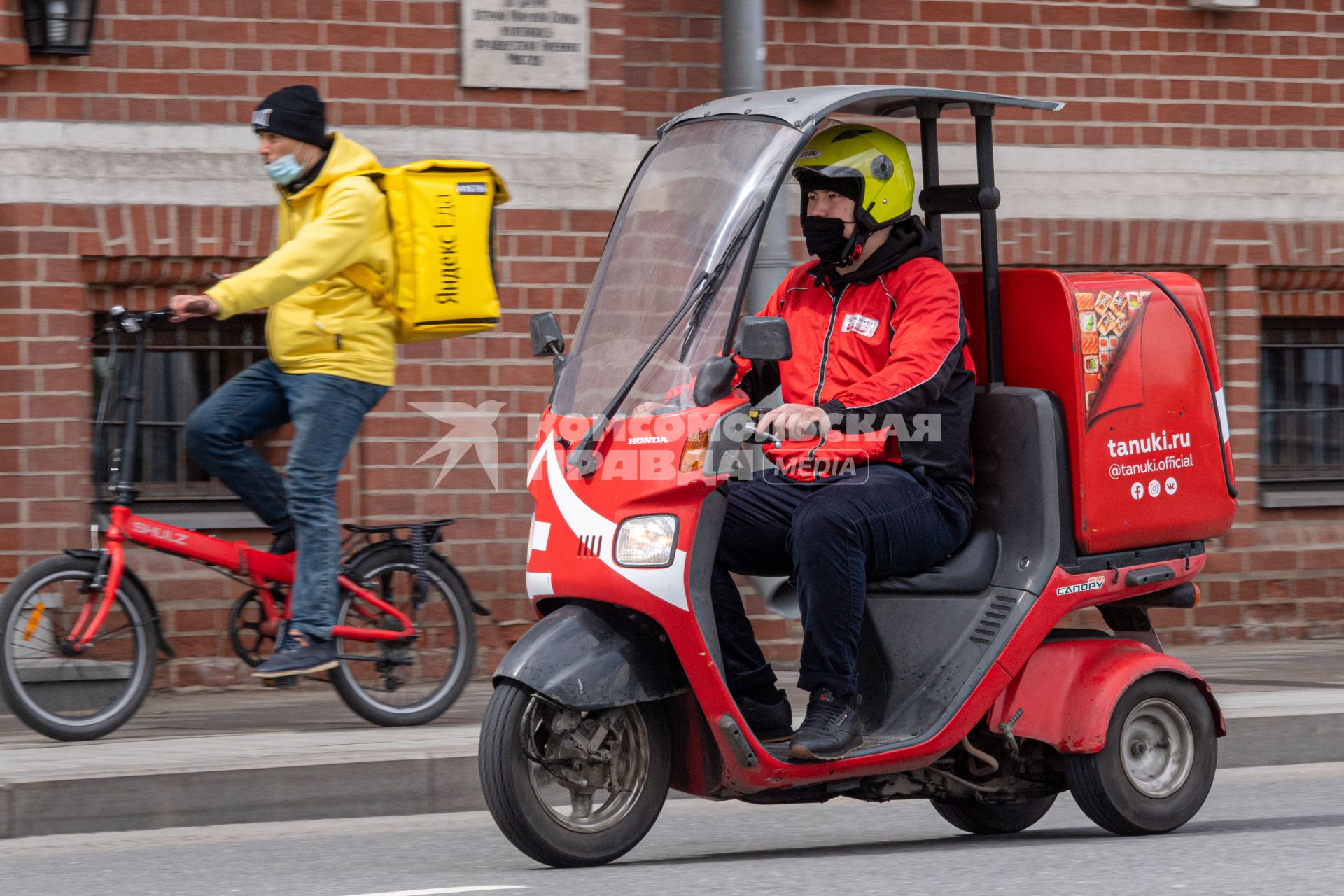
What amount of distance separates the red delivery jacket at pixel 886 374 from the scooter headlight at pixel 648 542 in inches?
19.7

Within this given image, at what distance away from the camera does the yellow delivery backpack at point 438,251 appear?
24.5ft

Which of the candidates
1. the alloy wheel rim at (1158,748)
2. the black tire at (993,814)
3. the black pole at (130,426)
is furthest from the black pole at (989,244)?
the black pole at (130,426)

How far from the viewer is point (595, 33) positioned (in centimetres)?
971

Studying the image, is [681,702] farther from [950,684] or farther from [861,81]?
[861,81]

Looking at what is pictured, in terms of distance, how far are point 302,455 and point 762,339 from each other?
283 cm

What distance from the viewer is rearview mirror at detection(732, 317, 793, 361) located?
4.98 meters

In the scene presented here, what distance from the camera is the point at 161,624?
768cm

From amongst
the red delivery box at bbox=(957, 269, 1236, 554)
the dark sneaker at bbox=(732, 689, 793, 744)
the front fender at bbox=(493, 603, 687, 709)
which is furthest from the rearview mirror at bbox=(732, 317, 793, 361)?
the red delivery box at bbox=(957, 269, 1236, 554)

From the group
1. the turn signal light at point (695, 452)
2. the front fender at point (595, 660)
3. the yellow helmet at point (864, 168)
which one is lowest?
the front fender at point (595, 660)

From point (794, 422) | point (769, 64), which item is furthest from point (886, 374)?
point (769, 64)

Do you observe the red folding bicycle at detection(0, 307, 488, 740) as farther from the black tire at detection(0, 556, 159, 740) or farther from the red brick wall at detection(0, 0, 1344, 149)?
the red brick wall at detection(0, 0, 1344, 149)

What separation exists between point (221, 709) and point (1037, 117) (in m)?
5.21

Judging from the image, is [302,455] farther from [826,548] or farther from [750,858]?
[826,548]

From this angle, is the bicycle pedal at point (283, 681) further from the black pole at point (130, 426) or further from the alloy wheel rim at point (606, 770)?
the alloy wheel rim at point (606, 770)
